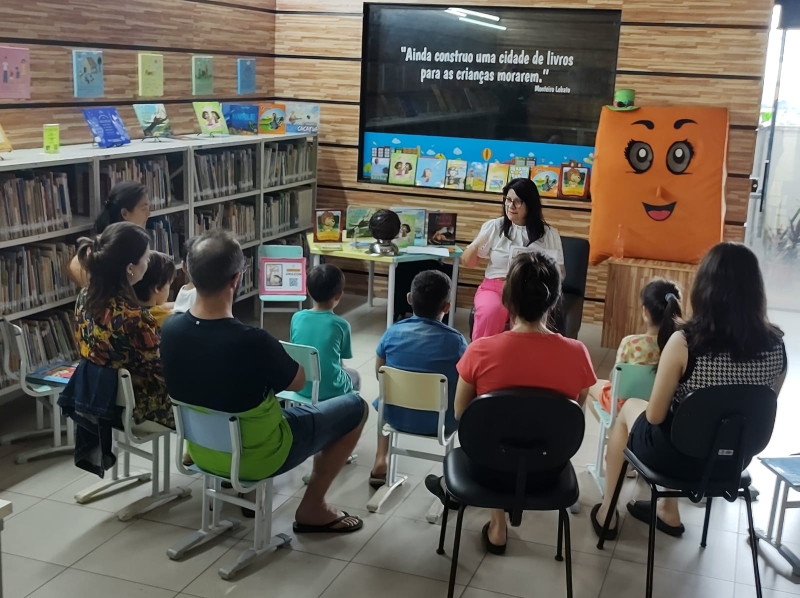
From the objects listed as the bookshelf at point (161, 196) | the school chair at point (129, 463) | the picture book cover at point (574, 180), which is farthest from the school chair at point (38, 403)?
the picture book cover at point (574, 180)

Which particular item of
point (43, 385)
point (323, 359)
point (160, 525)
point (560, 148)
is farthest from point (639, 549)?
point (560, 148)

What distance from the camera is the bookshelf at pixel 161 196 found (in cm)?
405

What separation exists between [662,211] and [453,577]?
358cm

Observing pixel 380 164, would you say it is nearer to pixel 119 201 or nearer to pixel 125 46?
pixel 125 46

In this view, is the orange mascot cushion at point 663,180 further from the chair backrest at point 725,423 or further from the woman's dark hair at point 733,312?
the chair backrest at point 725,423

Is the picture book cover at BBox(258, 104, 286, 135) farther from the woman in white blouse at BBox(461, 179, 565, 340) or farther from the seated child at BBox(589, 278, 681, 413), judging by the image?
the seated child at BBox(589, 278, 681, 413)

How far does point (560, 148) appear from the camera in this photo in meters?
6.38

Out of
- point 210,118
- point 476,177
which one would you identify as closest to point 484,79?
point 476,177

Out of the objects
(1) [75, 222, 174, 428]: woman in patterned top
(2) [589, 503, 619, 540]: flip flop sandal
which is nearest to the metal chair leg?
(2) [589, 503, 619, 540]: flip flop sandal

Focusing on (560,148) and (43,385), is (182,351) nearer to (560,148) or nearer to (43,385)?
(43,385)

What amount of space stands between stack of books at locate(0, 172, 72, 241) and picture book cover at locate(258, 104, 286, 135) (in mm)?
2283

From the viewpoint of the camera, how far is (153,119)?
17.5 ft

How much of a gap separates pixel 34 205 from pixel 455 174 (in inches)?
133

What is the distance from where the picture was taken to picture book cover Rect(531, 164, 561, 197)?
640cm
